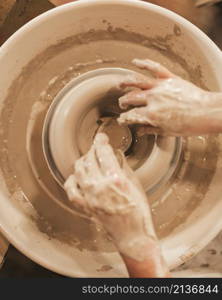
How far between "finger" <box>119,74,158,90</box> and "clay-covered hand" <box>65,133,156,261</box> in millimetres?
235

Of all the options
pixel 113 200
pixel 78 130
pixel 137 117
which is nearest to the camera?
pixel 113 200

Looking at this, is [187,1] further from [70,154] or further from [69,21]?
[70,154]

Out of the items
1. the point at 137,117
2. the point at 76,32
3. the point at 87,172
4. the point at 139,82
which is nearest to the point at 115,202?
the point at 87,172

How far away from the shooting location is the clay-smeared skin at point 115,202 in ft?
3.33

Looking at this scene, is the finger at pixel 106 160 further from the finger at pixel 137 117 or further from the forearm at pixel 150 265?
the forearm at pixel 150 265

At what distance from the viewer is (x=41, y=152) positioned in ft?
4.57

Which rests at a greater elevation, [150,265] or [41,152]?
[41,152]

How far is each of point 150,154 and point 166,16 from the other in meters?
0.49

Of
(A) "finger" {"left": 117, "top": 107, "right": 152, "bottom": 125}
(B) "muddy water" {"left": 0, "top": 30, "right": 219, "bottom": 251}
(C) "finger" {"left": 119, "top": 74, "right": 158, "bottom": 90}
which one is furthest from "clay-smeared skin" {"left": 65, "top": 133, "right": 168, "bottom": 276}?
(B) "muddy water" {"left": 0, "top": 30, "right": 219, "bottom": 251}

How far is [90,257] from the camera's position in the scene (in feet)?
4.41

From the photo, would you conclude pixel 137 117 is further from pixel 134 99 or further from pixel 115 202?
pixel 115 202

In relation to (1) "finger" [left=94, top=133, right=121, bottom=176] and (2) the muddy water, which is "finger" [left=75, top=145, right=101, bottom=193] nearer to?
(1) "finger" [left=94, top=133, right=121, bottom=176]

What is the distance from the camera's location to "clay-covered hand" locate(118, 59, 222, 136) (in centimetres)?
112

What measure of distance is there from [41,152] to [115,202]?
1.57ft
